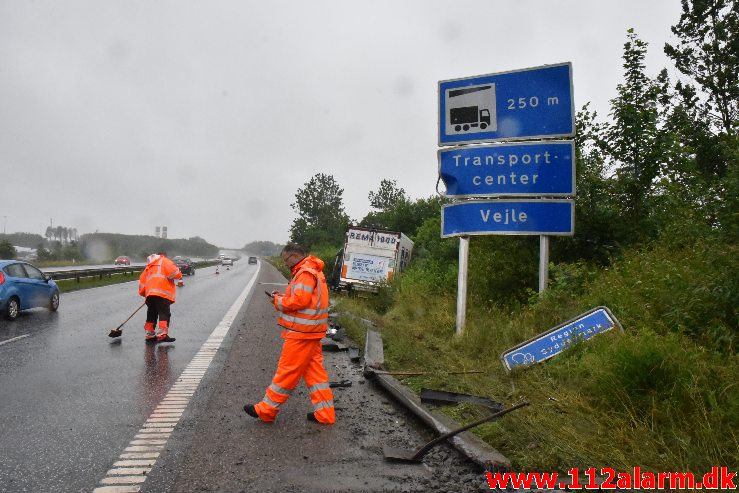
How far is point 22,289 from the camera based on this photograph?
1243 centimetres

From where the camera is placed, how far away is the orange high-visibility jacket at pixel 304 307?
5020mm

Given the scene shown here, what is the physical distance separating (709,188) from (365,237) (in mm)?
14749

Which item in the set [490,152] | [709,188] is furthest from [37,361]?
[709,188]

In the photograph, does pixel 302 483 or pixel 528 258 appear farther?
pixel 528 258

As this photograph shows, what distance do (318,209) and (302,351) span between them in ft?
278

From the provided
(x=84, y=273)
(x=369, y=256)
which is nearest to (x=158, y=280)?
(x=369, y=256)

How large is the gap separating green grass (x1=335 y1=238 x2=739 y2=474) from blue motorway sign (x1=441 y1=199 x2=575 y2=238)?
77cm

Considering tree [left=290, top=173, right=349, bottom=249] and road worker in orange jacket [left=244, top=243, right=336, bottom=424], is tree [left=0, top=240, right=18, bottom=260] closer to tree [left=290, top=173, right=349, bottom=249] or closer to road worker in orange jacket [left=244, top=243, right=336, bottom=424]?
tree [left=290, top=173, right=349, bottom=249]

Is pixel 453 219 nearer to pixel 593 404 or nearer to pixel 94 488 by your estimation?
pixel 593 404

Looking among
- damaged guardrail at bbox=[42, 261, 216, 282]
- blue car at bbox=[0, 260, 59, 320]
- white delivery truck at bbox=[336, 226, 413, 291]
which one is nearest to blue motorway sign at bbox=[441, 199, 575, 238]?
blue car at bbox=[0, 260, 59, 320]

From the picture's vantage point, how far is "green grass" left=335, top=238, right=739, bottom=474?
376 cm

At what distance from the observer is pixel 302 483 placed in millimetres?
3572

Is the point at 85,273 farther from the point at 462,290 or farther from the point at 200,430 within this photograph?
the point at 200,430

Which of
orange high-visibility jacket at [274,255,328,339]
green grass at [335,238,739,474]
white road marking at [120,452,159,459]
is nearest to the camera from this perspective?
green grass at [335,238,739,474]
